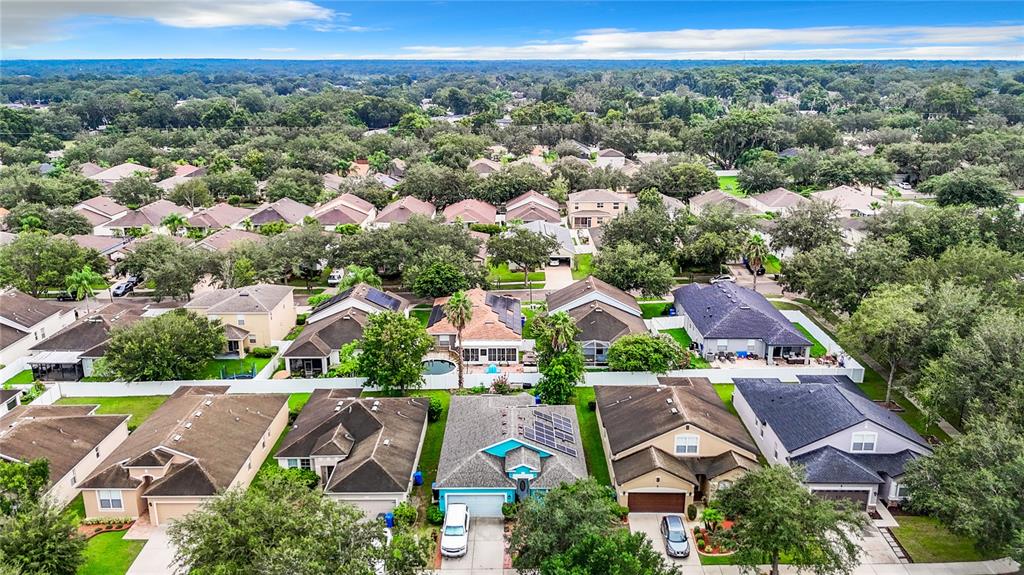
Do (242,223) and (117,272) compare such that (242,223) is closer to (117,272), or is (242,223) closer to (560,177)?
(117,272)

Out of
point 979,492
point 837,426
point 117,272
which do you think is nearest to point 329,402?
point 837,426

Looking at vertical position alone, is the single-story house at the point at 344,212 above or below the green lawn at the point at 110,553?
above

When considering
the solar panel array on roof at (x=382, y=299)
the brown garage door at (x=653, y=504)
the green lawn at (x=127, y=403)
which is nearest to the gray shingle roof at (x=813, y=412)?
the brown garage door at (x=653, y=504)

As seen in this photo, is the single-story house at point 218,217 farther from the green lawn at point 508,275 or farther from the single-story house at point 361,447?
the single-story house at point 361,447

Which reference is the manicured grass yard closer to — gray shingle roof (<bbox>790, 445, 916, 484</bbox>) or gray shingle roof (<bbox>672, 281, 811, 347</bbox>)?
gray shingle roof (<bbox>672, 281, 811, 347</bbox>)

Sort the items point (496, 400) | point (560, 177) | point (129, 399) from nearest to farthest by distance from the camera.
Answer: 1. point (496, 400)
2. point (129, 399)
3. point (560, 177)

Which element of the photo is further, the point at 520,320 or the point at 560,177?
the point at 560,177

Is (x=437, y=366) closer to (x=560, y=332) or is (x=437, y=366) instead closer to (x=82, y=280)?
(x=560, y=332)
